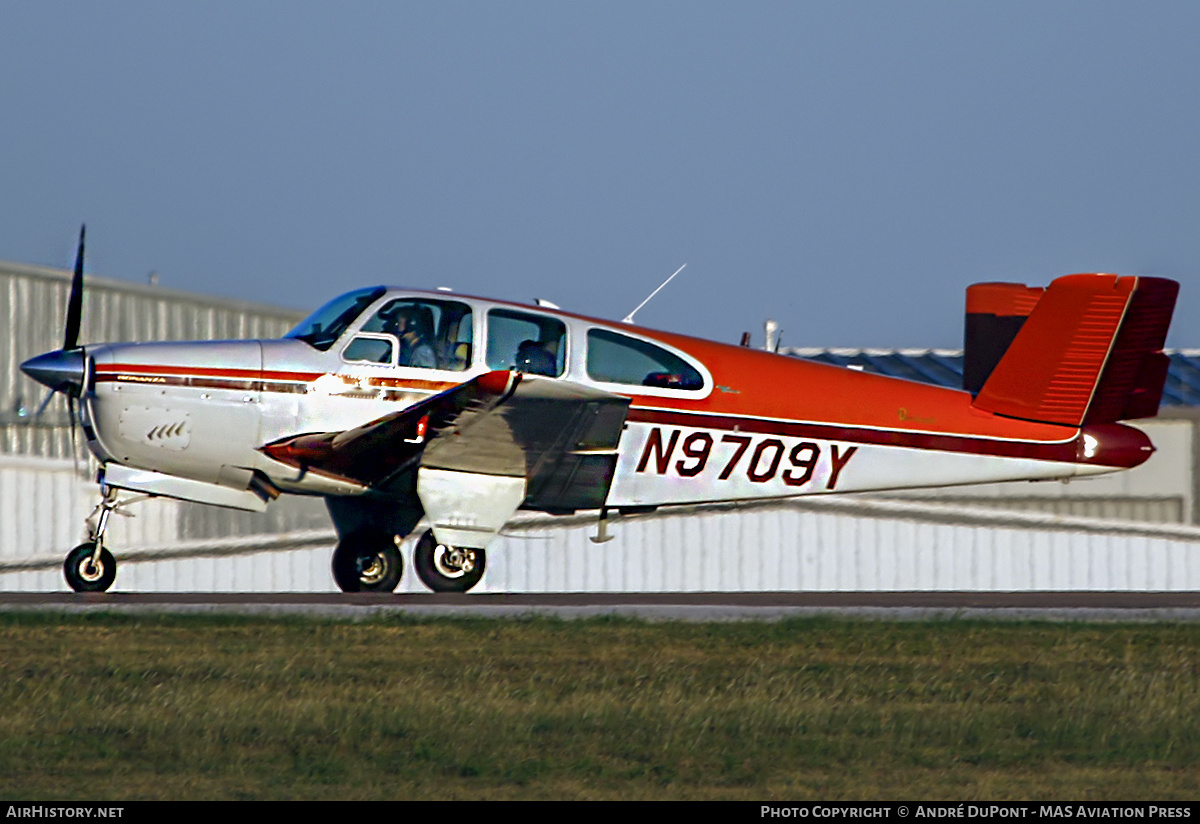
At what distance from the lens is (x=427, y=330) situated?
11.3 meters

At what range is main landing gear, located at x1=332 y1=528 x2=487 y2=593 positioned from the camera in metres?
11.6

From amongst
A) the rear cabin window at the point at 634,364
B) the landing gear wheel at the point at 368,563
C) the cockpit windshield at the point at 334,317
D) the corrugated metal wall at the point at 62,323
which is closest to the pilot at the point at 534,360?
the rear cabin window at the point at 634,364

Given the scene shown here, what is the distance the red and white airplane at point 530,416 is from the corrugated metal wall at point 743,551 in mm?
5557

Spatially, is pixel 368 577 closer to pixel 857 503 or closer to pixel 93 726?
pixel 93 726

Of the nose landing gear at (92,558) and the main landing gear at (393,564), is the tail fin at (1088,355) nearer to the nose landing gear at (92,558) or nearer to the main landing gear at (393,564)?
the main landing gear at (393,564)

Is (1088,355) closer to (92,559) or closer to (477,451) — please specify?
(477,451)

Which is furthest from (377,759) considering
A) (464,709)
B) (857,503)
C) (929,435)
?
(857,503)

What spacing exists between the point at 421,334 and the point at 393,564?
2.04 meters

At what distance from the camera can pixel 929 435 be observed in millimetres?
12227

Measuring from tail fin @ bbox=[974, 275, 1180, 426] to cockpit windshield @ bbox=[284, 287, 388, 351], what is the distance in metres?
4.94

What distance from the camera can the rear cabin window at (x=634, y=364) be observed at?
453 inches

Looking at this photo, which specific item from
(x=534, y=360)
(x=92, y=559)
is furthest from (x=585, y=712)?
(x=92, y=559)

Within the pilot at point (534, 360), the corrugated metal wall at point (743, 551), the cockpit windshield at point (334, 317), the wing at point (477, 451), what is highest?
the cockpit windshield at point (334, 317)
